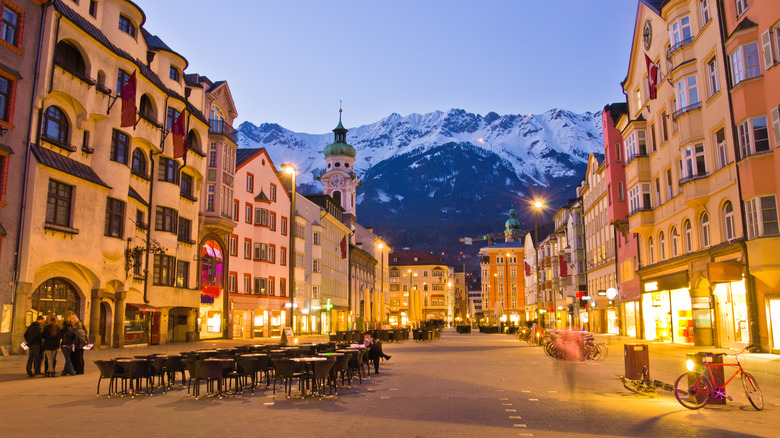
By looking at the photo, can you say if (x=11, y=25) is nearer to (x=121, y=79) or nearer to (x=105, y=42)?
(x=105, y=42)

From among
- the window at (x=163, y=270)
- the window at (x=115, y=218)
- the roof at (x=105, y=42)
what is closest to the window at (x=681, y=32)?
the roof at (x=105, y=42)

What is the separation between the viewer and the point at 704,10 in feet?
96.0

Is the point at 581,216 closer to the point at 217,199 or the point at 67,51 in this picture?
the point at 217,199

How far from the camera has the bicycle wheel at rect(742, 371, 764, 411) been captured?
11.9 meters

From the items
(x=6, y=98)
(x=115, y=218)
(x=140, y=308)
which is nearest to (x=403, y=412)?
(x=6, y=98)

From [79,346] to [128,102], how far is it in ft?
50.0

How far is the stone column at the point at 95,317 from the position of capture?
98.3 ft

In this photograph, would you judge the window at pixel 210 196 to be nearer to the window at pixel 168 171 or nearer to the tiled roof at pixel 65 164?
the window at pixel 168 171

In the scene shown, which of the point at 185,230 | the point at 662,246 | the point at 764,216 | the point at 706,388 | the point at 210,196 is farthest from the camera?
the point at 210,196

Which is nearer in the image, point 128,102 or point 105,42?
point 105,42

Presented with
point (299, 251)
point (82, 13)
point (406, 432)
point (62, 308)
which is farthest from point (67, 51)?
point (299, 251)

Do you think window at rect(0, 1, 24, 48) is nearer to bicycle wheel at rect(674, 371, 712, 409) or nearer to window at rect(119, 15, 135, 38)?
window at rect(119, 15, 135, 38)

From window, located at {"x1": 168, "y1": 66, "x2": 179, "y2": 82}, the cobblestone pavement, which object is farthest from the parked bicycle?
window, located at {"x1": 168, "y1": 66, "x2": 179, "y2": 82}

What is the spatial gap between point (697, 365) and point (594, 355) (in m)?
14.0
